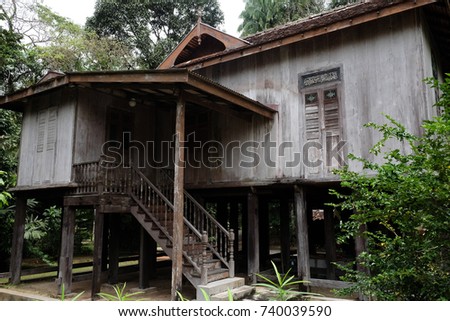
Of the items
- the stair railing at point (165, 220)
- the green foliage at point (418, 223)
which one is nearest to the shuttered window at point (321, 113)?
the stair railing at point (165, 220)

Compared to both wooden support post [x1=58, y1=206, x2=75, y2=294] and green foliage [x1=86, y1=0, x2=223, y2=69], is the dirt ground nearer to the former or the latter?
wooden support post [x1=58, y1=206, x2=75, y2=294]

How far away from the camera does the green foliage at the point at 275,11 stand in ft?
98.2

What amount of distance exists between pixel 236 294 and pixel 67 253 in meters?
4.82

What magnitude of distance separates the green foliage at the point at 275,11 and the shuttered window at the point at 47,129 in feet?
76.4

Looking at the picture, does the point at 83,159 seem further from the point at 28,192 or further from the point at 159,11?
the point at 159,11

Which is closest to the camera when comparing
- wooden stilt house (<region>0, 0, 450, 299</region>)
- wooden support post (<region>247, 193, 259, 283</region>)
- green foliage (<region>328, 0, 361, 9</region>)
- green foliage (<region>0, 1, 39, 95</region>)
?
wooden stilt house (<region>0, 0, 450, 299</region>)

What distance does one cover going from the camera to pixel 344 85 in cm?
916

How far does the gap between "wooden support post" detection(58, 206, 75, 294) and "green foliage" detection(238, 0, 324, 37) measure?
25189mm

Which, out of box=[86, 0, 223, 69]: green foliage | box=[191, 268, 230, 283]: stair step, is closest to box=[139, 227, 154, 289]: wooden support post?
box=[191, 268, 230, 283]: stair step

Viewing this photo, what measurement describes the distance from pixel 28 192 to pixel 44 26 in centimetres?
1806

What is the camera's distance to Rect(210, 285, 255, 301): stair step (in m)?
7.36

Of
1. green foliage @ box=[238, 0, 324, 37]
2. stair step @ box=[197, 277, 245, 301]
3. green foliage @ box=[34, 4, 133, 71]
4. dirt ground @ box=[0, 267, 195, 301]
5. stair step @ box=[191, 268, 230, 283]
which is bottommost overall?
dirt ground @ box=[0, 267, 195, 301]

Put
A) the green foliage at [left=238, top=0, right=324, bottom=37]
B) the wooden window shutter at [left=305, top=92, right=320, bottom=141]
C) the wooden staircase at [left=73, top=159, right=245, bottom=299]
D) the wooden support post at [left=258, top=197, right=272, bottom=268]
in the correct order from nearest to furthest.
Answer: the wooden staircase at [left=73, top=159, right=245, bottom=299], the wooden window shutter at [left=305, top=92, right=320, bottom=141], the wooden support post at [left=258, top=197, right=272, bottom=268], the green foliage at [left=238, top=0, right=324, bottom=37]

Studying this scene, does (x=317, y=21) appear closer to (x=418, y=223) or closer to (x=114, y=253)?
(x=418, y=223)
